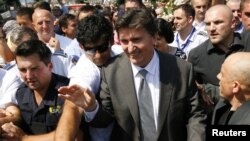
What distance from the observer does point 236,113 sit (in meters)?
2.54

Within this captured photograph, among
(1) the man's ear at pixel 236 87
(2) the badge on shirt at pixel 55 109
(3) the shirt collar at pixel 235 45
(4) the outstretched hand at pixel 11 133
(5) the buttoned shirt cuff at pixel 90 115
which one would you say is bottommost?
(4) the outstretched hand at pixel 11 133

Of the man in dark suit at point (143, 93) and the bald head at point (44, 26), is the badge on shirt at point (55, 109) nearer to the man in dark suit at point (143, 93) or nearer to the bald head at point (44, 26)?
the man in dark suit at point (143, 93)

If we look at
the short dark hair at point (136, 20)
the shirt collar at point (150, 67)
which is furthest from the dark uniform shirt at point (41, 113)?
the short dark hair at point (136, 20)

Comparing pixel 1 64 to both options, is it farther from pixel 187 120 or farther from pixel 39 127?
pixel 187 120

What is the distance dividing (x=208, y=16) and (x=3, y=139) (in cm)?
225

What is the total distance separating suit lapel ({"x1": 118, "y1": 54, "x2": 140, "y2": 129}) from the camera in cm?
263

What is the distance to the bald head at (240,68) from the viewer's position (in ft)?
8.64

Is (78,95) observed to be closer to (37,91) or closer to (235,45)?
(37,91)

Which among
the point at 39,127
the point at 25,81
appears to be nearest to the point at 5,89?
the point at 25,81

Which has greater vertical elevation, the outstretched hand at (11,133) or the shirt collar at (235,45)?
the shirt collar at (235,45)

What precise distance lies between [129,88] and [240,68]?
2.35 ft

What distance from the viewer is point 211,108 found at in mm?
3020

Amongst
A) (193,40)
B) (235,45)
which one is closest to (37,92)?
(235,45)

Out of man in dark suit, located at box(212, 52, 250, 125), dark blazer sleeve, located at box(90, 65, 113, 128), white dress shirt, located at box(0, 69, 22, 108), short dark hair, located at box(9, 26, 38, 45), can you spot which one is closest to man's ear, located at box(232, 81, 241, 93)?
man in dark suit, located at box(212, 52, 250, 125)
